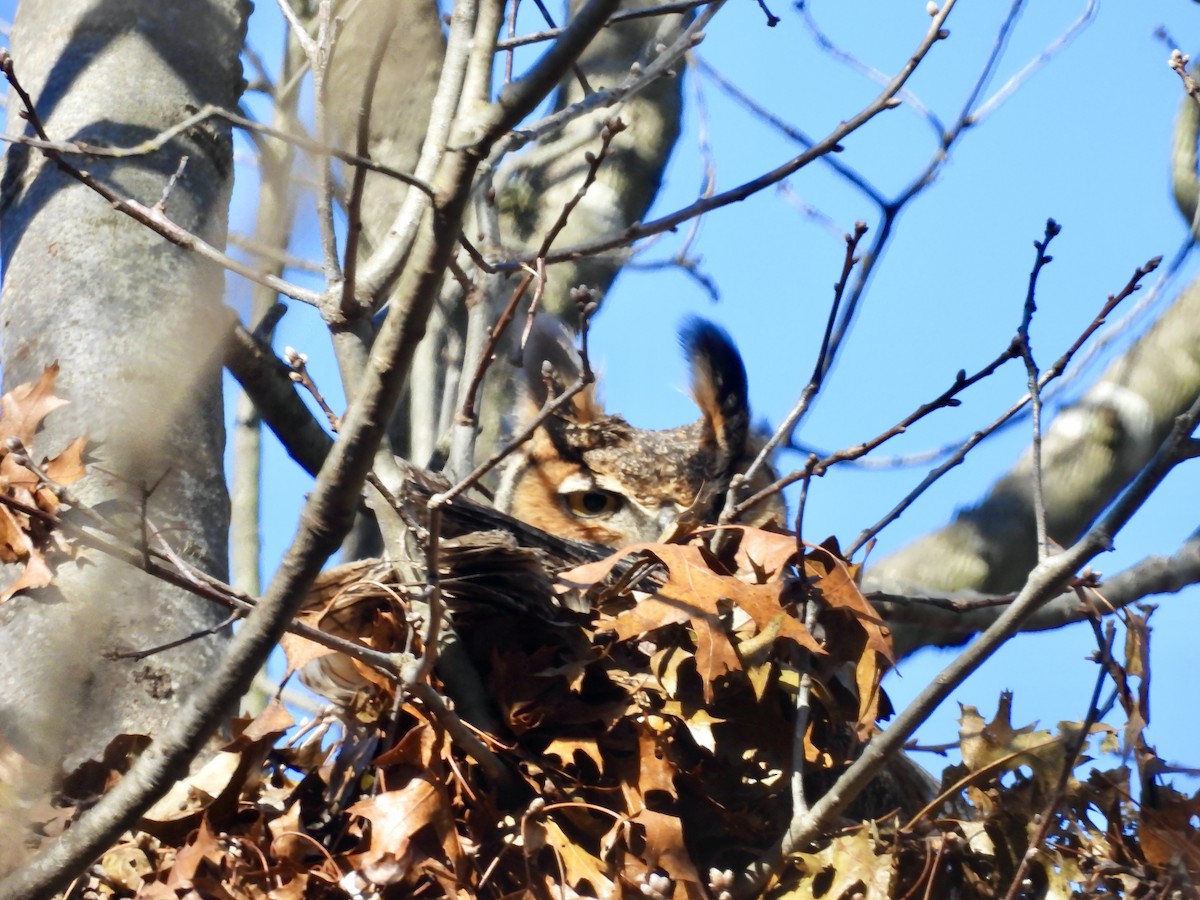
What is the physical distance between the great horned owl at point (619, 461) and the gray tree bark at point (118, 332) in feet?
3.20

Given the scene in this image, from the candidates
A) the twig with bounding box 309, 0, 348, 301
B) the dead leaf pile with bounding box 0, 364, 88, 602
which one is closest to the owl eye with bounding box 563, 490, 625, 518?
the dead leaf pile with bounding box 0, 364, 88, 602

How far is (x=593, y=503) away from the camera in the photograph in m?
3.25

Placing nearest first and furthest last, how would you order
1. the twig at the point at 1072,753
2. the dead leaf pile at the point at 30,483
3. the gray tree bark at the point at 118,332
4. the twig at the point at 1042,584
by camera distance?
the twig at the point at 1042,584
the twig at the point at 1072,753
the dead leaf pile at the point at 30,483
the gray tree bark at the point at 118,332

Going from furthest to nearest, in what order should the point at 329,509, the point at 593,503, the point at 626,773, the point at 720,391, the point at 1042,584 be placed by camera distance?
the point at 720,391, the point at 593,503, the point at 626,773, the point at 1042,584, the point at 329,509

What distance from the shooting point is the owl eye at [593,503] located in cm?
324

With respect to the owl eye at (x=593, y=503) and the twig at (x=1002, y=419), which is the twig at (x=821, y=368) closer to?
the twig at (x=1002, y=419)

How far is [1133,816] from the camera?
1.90 m

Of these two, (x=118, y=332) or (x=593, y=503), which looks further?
(x=593, y=503)

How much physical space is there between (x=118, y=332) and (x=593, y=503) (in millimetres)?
1308

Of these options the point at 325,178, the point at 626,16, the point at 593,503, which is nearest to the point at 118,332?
the point at 325,178

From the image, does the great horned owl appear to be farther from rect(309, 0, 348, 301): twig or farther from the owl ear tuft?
rect(309, 0, 348, 301): twig

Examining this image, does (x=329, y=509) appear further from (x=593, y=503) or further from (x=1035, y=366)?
(x=593, y=503)

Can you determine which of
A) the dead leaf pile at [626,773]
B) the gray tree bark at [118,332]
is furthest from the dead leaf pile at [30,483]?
the dead leaf pile at [626,773]

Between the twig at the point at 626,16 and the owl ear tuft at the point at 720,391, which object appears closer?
the twig at the point at 626,16
